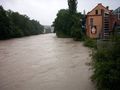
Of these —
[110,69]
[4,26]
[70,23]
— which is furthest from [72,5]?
[110,69]

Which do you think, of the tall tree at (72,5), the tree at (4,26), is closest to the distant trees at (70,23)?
the tall tree at (72,5)

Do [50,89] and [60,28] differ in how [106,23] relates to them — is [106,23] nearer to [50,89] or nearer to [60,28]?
[50,89]

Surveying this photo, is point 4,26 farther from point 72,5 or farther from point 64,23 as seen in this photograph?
point 72,5

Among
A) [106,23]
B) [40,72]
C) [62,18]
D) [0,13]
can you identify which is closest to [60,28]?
[62,18]

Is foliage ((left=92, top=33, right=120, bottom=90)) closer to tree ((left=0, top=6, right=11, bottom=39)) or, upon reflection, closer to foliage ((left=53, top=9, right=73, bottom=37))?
foliage ((left=53, top=9, right=73, bottom=37))

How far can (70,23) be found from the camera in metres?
47.5

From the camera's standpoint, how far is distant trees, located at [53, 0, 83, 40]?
36.2 meters

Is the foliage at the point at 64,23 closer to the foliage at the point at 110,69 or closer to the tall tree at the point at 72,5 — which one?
the tall tree at the point at 72,5

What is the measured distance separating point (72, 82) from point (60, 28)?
147 feet

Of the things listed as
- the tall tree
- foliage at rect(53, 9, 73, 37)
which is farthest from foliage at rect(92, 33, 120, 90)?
foliage at rect(53, 9, 73, 37)

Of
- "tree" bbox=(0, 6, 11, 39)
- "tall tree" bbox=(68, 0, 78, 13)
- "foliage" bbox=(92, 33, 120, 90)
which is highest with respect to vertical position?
"tall tree" bbox=(68, 0, 78, 13)

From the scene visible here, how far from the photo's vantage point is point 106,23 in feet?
92.6

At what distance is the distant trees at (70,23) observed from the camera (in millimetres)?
36231

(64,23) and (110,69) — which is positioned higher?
(64,23)
